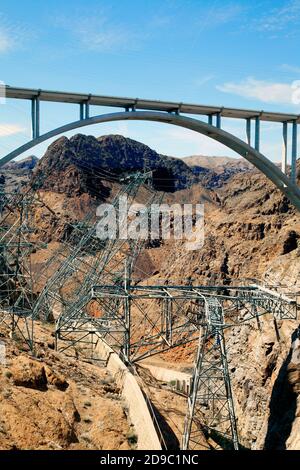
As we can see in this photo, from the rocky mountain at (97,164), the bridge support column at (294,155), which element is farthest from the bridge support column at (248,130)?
the rocky mountain at (97,164)

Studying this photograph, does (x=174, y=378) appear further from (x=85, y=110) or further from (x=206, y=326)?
(x=85, y=110)

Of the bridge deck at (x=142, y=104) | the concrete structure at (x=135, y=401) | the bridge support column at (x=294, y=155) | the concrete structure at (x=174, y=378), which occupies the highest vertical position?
the bridge deck at (x=142, y=104)

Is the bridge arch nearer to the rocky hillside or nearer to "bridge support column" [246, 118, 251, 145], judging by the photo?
"bridge support column" [246, 118, 251, 145]

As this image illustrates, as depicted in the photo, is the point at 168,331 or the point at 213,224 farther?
the point at 213,224

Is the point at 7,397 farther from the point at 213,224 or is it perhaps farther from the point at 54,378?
the point at 213,224

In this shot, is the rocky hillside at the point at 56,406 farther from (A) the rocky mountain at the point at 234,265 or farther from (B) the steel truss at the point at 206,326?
(B) the steel truss at the point at 206,326
